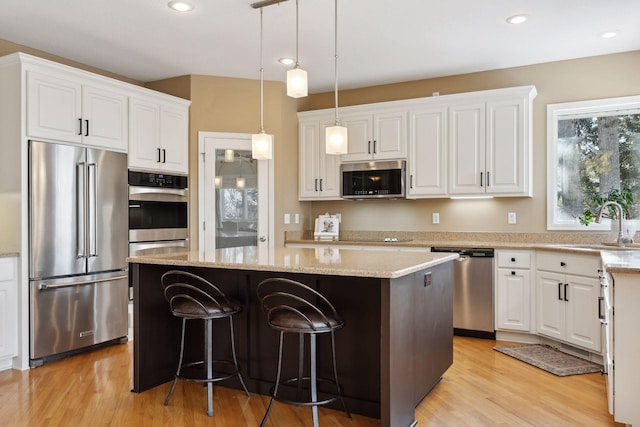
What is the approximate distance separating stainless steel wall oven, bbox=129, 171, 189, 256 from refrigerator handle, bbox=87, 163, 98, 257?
0.37 meters

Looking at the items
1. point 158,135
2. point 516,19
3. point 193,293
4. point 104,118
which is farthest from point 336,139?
point 158,135

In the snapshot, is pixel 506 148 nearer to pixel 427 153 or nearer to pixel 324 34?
pixel 427 153

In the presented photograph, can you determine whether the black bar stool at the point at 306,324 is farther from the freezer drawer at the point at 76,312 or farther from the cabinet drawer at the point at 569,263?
the cabinet drawer at the point at 569,263

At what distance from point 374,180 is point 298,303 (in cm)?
256

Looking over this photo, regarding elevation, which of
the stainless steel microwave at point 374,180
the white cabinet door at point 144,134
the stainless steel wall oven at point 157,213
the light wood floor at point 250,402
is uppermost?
the white cabinet door at point 144,134

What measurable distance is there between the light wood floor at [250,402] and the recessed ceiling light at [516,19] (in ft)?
8.77

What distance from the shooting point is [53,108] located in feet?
12.3

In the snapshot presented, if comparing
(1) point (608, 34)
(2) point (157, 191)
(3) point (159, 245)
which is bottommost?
(3) point (159, 245)

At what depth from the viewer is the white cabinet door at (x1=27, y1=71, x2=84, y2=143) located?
361 cm

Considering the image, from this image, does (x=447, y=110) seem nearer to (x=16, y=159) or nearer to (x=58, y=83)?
Result: (x=58, y=83)

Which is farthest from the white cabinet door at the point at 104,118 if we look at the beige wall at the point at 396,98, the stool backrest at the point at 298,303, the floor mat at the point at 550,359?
the floor mat at the point at 550,359

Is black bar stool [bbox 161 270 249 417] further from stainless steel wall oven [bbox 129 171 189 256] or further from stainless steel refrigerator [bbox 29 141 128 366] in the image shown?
stainless steel wall oven [bbox 129 171 189 256]

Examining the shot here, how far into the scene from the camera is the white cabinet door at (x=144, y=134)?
→ 4.38m

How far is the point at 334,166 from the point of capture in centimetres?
543
